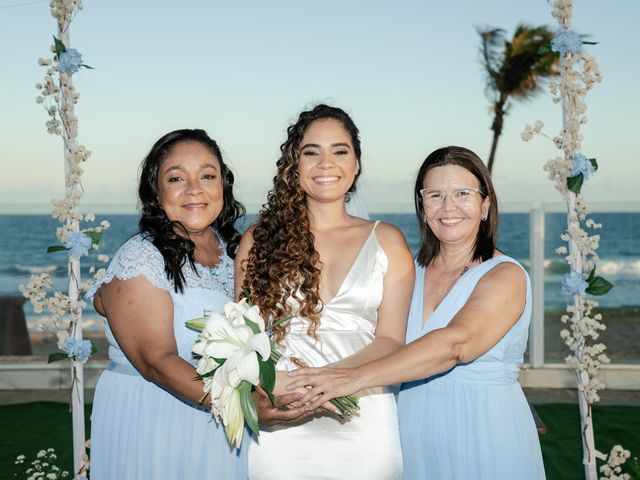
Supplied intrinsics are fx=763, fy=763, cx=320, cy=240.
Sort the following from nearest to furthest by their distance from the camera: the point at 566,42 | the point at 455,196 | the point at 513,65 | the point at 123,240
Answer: the point at 455,196 → the point at 566,42 → the point at 513,65 → the point at 123,240

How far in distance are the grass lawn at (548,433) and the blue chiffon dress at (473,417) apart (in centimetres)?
305

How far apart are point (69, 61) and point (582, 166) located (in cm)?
287

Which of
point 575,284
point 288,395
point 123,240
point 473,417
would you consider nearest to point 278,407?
point 288,395

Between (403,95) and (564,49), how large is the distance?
2293 cm

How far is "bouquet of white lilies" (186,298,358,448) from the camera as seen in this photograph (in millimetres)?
2525

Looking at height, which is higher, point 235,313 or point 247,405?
point 235,313

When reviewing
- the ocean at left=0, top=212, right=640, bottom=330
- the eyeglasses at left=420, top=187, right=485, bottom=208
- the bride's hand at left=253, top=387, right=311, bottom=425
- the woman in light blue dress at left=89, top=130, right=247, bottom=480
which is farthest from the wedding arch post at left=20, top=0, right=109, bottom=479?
the ocean at left=0, top=212, right=640, bottom=330

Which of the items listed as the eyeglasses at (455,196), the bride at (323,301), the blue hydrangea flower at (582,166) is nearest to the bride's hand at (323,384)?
the bride at (323,301)

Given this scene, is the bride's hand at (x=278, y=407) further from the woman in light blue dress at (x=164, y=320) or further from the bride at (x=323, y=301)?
the bride at (x=323, y=301)

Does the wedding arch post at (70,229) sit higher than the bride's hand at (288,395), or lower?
higher

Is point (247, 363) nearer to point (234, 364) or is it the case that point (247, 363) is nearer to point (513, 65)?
point (234, 364)

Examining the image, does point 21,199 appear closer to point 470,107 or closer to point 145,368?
point 470,107

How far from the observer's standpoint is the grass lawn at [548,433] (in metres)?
6.30

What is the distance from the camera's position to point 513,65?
20.5 metres
